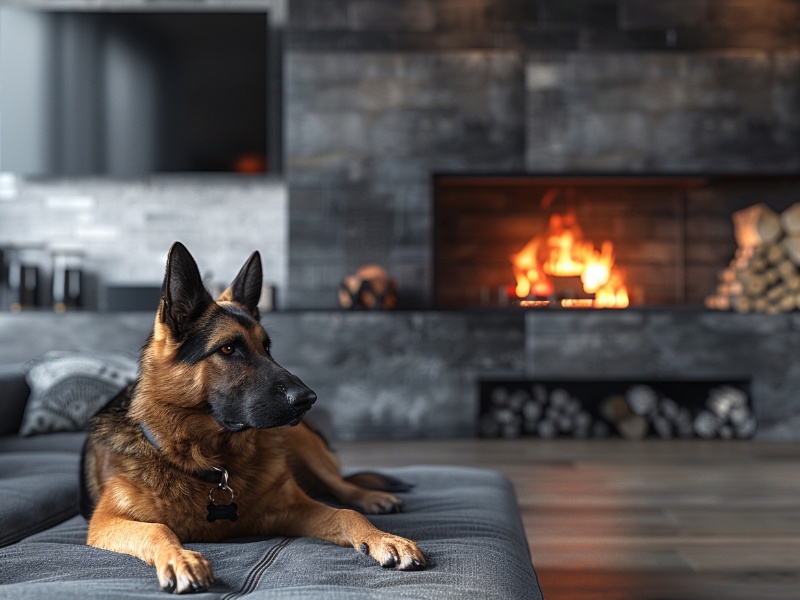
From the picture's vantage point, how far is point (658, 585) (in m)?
1.99

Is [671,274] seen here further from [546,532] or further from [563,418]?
[546,532]

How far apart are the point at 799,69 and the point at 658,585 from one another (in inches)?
136

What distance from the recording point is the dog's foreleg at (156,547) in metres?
1.14

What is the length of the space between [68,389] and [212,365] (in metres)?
1.47

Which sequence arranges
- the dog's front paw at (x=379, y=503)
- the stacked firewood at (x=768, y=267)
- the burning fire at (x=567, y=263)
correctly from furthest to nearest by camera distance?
the burning fire at (x=567, y=263) < the stacked firewood at (x=768, y=267) < the dog's front paw at (x=379, y=503)

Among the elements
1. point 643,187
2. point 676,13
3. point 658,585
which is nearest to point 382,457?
point 658,585

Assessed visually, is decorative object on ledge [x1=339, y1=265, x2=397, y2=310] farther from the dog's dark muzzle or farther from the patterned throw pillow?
the dog's dark muzzle

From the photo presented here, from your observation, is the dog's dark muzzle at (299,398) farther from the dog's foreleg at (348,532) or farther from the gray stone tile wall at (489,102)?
the gray stone tile wall at (489,102)

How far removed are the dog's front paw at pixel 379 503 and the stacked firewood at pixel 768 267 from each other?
321cm

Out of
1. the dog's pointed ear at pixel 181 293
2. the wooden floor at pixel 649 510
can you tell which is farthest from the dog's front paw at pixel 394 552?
the wooden floor at pixel 649 510

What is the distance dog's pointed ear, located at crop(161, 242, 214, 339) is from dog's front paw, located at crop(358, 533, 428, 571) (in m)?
0.47

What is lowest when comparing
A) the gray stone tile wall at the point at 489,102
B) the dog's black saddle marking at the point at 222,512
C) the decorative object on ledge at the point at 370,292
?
the dog's black saddle marking at the point at 222,512

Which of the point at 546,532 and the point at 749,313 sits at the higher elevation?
the point at 749,313

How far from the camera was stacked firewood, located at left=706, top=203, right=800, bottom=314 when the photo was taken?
4.41 m
